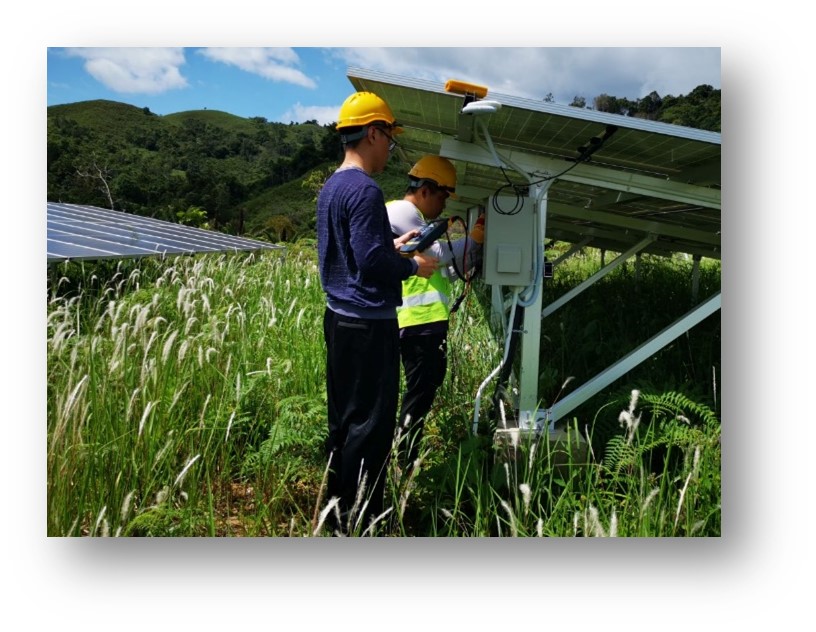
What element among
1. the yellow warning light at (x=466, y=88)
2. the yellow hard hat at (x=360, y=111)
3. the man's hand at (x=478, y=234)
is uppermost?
the yellow warning light at (x=466, y=88)

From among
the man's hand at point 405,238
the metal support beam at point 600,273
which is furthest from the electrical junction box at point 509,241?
A: the metal support beam at point 600,273

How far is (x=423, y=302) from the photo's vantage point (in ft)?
10.2

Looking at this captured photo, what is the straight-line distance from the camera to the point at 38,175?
109 inches

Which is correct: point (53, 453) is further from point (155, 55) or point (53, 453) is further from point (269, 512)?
point (155, 55)

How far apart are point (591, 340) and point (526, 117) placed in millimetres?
2532

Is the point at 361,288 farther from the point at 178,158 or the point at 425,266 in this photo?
the point at 178,158

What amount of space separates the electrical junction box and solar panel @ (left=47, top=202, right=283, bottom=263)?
2483 millimetres

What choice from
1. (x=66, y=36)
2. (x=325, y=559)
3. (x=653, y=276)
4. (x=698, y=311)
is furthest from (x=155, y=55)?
(x=653, y=276)

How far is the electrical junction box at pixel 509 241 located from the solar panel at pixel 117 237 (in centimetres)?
248

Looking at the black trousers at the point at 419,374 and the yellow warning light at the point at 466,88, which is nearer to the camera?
the yellow warning light at the point at 466,88

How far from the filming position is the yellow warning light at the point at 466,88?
8.01 ft

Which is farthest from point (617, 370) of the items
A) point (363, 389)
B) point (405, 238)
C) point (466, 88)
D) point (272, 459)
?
point (272, 459)

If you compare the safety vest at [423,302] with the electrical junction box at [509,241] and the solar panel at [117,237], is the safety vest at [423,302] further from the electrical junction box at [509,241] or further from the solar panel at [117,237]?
the solar panel at [117,237]

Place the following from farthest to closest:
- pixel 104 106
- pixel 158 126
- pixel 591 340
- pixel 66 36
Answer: pixel 591 340 < pixel 158 126 < pixel 104 106 < pixel 66 36
